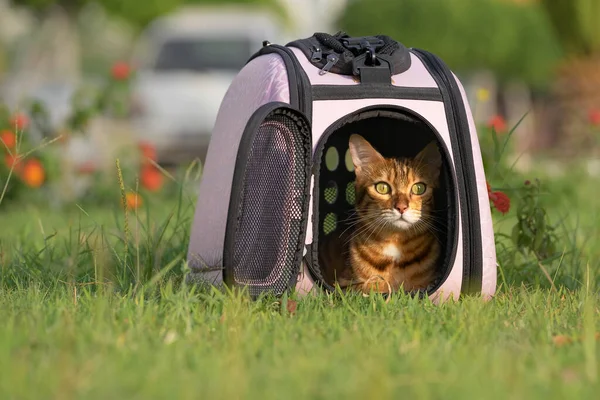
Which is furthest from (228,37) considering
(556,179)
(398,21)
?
(398,21)

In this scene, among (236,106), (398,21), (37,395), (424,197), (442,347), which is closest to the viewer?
(37,395)

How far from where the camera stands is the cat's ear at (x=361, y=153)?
4.42m

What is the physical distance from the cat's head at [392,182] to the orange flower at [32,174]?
12.7 ft

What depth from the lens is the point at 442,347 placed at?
2.97 m

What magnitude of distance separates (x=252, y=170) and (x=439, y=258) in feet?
3.06

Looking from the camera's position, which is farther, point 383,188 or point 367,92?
point 383,188

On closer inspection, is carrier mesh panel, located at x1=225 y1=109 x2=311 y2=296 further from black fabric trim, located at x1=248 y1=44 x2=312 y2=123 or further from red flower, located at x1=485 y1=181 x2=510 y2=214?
red flower, located at x1=485 y1=181 x2=510 y2=214

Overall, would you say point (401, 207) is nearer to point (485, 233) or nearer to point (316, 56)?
point (485, 233)

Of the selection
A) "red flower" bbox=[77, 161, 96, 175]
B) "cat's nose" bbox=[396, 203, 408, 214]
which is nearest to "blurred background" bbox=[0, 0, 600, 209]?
"red flower" bbox=[77, 161, 96, 175]

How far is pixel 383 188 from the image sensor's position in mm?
4445

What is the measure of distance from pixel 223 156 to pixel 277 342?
122 centimetres

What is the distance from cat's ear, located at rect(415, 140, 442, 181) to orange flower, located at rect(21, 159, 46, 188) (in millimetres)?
4047

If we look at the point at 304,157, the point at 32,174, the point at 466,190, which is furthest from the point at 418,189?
the point at 32,174

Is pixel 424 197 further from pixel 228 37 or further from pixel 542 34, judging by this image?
pixel 542 34
